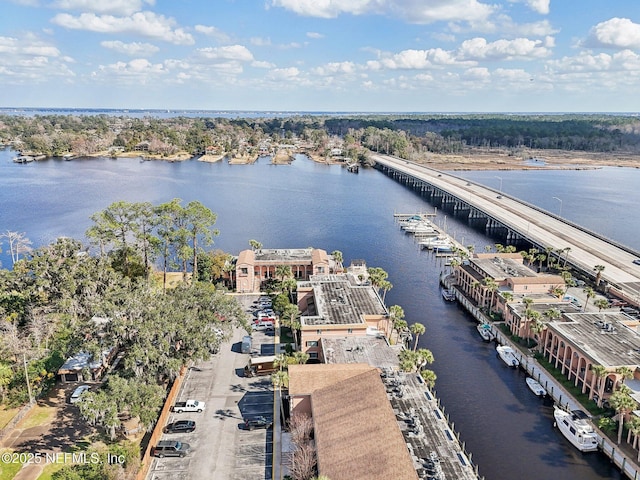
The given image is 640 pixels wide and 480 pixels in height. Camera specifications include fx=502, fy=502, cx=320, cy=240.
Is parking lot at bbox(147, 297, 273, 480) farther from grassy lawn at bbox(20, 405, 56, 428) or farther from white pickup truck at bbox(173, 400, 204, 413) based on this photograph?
grassy lawn at bbox(20, 405, 56, 428)

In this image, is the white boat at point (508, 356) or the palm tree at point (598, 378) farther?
the white boat at point (508, 356)

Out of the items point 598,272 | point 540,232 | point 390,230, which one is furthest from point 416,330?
point 390,230

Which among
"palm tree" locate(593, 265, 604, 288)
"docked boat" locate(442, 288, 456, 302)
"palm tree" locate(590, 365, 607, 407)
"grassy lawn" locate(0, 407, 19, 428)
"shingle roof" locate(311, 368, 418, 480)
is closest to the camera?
"shingle roof" locate(311, 368, 418, 480)

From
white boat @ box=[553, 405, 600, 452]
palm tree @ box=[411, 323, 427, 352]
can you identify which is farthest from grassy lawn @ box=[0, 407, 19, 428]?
white boat @ box=[553, 405, 600, 452]

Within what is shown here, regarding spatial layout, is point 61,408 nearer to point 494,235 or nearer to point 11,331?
point 11,331

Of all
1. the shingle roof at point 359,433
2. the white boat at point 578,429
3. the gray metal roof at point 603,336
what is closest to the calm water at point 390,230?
the white boat at point 578,429

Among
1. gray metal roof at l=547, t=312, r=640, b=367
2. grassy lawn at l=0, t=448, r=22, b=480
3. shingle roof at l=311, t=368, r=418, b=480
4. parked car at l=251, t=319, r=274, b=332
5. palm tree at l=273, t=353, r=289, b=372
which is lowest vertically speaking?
grassy lawn at l=0, t=448, r=22, b=480

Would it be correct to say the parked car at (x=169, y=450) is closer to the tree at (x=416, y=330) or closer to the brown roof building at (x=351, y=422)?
the brown roof building at (x=351, y=422)
